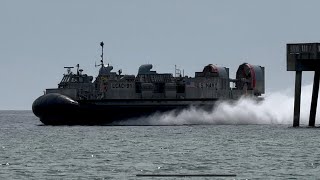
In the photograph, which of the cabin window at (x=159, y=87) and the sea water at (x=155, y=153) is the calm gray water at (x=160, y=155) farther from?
the cabin window at (x=159, y=87)

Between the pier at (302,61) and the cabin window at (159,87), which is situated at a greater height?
the pier at (302,61)

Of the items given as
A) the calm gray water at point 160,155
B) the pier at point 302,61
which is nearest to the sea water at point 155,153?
the calm gray water at point 160,155

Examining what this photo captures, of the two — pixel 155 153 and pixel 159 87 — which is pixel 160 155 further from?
pixel 159 87

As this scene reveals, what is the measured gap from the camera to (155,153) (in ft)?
189

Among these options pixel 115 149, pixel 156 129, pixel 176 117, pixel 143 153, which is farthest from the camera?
pixel 176 117

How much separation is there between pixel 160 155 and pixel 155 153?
174 cm

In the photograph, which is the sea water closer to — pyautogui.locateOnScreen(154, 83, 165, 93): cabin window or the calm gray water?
the calm gray water

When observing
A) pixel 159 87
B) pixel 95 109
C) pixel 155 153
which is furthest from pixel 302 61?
pixel 155 153

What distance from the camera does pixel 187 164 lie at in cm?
4950

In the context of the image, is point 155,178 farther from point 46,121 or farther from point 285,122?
point 285,122

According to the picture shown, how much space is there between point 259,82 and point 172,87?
16.1m

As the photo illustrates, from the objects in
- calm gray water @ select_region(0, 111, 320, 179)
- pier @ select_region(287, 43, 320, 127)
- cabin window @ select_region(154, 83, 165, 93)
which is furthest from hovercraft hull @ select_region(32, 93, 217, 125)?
pier @ select_region(287, 43, 320, 127)

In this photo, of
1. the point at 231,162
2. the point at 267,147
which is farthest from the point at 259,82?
the point at 231,162

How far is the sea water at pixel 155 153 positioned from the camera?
45844 millimetres
